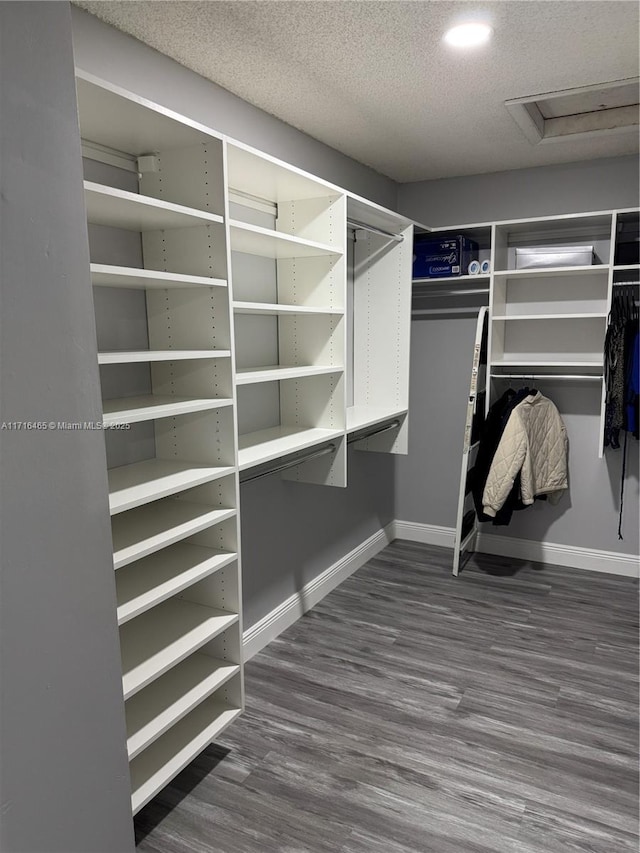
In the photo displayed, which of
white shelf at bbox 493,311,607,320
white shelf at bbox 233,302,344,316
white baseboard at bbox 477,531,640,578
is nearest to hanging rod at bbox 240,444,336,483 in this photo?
white shelf at bbox 233,302,344,316

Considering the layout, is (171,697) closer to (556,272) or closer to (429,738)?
(429,738)

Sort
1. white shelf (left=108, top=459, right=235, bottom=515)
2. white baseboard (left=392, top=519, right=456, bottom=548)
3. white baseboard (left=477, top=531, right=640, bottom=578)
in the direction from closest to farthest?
white shelf (left=108, top=459, right=235, bottom=515), white baseboard (left=477, top=531, right=640, bottom=578), white baseboard (left=392, top=519, right=456, bottom=548)

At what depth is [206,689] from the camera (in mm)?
2055

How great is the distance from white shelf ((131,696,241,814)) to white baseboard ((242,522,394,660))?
55 centimetres

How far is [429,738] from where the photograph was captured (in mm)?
2371

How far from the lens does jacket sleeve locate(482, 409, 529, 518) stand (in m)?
3.54

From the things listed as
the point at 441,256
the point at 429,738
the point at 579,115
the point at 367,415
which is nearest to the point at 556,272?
the point at 441,256

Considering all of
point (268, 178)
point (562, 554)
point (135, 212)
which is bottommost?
point (562, 554)

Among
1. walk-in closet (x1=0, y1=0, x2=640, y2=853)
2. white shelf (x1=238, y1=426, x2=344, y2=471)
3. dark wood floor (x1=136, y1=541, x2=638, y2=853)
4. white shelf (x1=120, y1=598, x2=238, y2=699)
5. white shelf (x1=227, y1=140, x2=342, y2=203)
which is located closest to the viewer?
walk-in closet (x1=0, y1=0, x2=640, y2=853)

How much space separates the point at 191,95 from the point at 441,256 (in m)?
1.98

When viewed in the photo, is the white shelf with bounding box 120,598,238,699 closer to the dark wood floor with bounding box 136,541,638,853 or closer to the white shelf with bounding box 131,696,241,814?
the white shelf with bounding box 131,696,241,814

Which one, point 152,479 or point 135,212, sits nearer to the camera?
point 135,212

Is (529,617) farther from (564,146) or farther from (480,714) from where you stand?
(564,146)

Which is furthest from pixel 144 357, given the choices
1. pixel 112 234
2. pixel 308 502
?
pixel 308 502
